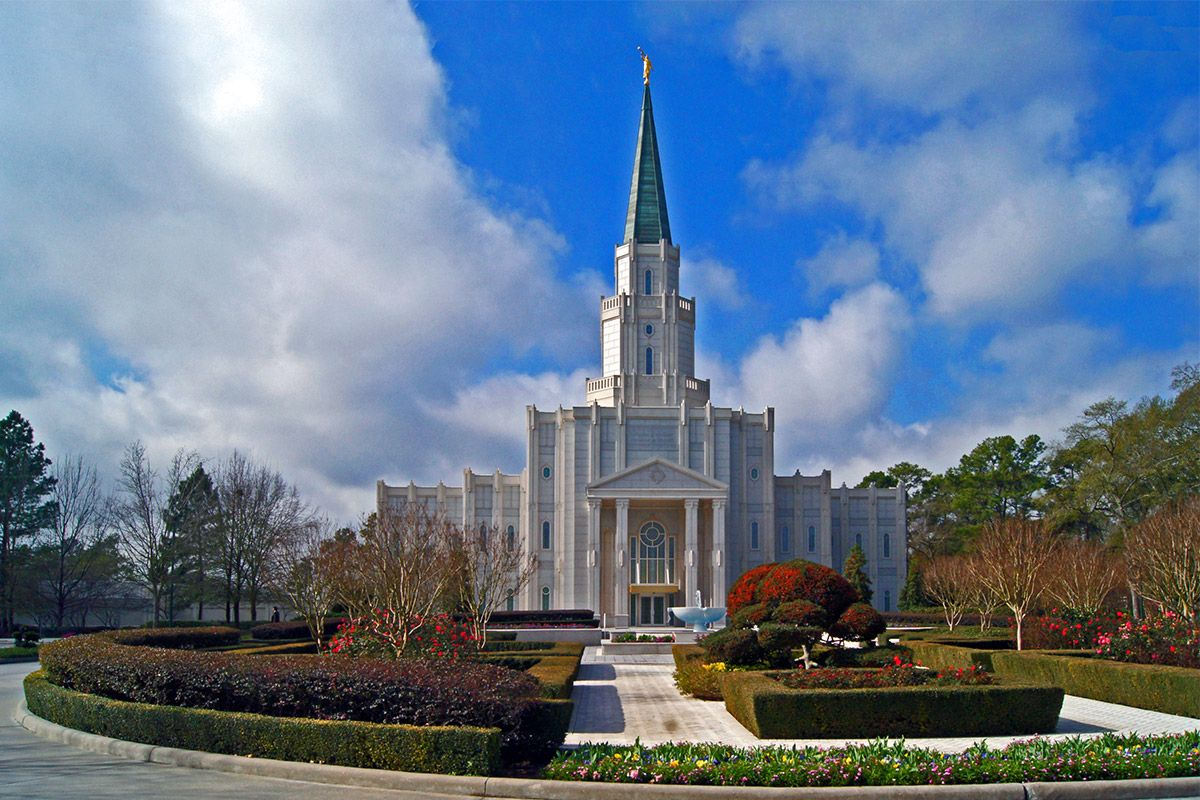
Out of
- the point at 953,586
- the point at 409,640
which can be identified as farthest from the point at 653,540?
the point at 409,640

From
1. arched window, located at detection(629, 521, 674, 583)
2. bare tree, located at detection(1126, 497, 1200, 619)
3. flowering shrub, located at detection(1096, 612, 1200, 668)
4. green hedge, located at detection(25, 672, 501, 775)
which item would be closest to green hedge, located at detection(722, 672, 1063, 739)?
green hedge, located at detection(25, 672, 501, 775)

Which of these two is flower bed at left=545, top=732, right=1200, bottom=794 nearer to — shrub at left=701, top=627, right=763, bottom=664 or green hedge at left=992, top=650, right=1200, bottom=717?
green hedge at left=992, top=650, right=1200, bottom=717

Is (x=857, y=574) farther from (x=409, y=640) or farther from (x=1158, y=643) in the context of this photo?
(x=409, y=640)

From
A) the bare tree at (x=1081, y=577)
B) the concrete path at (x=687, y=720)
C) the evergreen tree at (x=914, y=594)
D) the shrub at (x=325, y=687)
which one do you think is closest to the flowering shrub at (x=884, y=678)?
the concrete path at (x=687, y=720)

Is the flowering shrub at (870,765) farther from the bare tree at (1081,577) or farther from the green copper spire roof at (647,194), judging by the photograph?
the green copper spire roof at (647,194)

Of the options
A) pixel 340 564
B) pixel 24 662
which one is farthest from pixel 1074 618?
pixel 24 662

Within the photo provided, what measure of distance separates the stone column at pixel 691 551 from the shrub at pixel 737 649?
3780cm

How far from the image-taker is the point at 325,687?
1401cm

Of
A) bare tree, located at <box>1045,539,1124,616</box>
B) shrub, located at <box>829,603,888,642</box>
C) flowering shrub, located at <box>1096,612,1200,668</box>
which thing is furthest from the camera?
bare tree, located at <box>1045,539,1124,616</box>

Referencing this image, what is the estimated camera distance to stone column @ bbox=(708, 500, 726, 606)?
62.6 meters

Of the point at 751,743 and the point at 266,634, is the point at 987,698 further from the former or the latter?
the point at 266,634

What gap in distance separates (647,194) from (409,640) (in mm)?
58339

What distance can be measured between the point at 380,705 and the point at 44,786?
12.8ft

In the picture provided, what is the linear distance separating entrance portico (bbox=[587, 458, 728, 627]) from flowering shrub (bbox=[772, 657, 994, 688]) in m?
43.8
